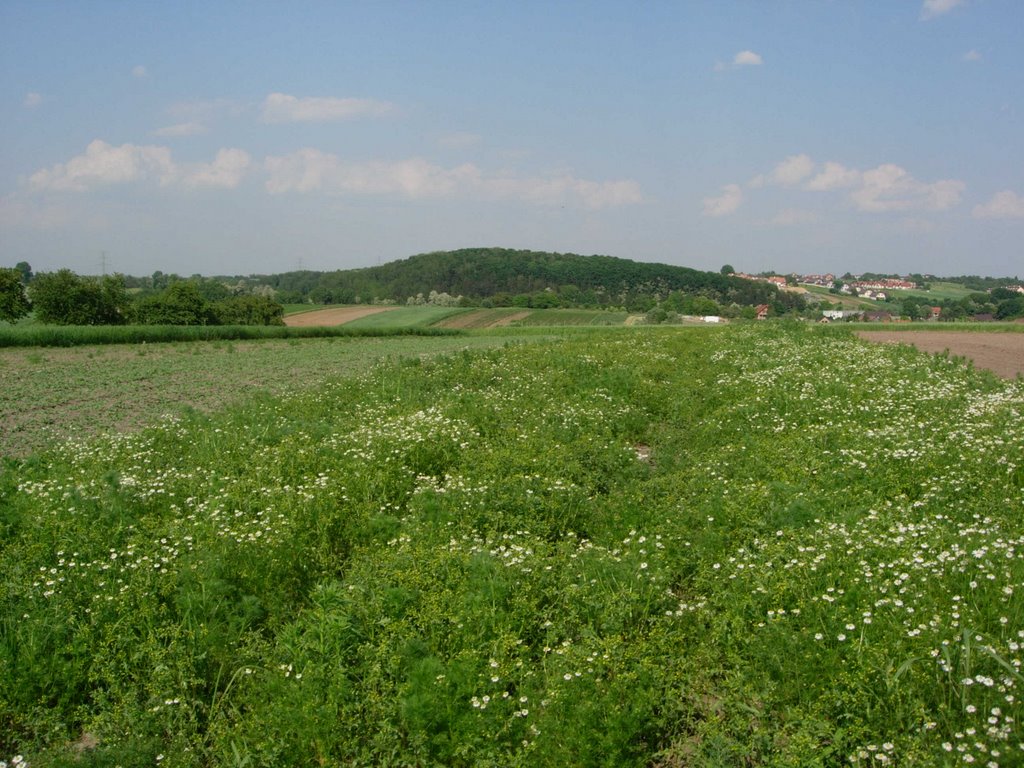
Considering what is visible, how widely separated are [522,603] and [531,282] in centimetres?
11976

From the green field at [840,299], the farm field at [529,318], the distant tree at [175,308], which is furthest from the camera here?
the green field at [840,299]

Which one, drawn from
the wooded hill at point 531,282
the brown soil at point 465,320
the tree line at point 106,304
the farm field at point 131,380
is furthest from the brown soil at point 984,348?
the wooded hill at point 531,282

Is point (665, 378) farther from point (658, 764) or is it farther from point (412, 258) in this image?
point (412, 258)

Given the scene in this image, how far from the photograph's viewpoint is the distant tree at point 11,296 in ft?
188

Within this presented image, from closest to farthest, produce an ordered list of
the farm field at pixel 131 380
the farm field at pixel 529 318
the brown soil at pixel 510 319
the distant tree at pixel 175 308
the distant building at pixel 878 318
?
the farm field at pixel 131 380 < the distant building at pixel 878 318 < the distant tree at pixel 175 308 < the farm field at pixel 529 318 < the brown soil at pixel 510 319

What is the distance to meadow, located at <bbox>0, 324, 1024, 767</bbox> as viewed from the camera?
4691mm

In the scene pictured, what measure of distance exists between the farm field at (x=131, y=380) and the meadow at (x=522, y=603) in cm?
541

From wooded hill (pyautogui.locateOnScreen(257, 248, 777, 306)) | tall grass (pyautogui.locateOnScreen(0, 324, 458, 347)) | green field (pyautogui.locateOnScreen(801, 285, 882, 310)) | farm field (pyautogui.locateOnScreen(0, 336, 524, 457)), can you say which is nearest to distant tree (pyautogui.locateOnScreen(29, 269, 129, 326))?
tall grass (pyautogui.locateOnScreen(0, 324, 458, 347))

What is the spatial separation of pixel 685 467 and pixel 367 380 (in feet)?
38.2

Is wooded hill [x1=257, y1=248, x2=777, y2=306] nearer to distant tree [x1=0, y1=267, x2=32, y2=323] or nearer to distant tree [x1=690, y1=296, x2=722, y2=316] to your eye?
distant tree [x1=690, y1=296, x2=722, y2=316]

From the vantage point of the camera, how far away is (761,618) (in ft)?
18.5

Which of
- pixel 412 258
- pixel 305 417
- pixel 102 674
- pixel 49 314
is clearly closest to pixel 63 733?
pixel 102 674

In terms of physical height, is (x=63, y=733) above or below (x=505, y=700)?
below

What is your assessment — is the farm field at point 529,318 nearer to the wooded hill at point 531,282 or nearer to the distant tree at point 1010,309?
the wooded hill at point 531,282
